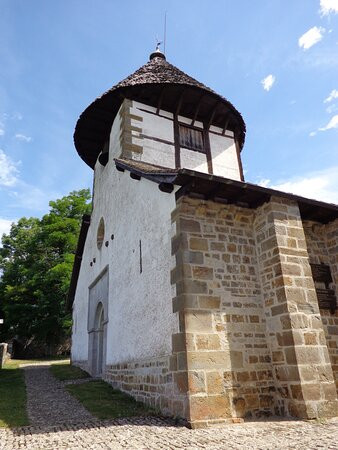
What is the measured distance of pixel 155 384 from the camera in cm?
585

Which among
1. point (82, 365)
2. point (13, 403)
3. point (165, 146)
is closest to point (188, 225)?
point (165, 146)

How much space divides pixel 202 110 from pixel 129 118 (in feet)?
8.03

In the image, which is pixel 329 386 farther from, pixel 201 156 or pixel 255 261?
pixel 201 156

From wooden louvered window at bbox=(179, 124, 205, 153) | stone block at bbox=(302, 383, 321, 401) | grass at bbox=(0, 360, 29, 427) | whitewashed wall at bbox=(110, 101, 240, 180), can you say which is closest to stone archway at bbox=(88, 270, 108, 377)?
grass at bbox=(0, 360, 29, 427)

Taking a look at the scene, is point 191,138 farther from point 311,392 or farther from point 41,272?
point 41,272

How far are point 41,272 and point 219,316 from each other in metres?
19.5

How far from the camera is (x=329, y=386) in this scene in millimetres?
5043

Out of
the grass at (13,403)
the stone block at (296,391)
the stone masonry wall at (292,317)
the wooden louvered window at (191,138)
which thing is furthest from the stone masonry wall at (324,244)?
the grass at (13,403)

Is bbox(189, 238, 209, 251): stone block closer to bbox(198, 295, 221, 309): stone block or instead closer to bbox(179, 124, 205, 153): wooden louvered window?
bbox(198, 295, 221, 309): stone block

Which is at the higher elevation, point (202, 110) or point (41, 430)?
point (202, 110)

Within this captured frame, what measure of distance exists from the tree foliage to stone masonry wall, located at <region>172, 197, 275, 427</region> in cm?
1689

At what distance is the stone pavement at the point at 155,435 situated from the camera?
376cm

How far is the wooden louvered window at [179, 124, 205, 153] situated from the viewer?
400 inches

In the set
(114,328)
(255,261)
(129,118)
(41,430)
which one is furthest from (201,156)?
(41,430)
